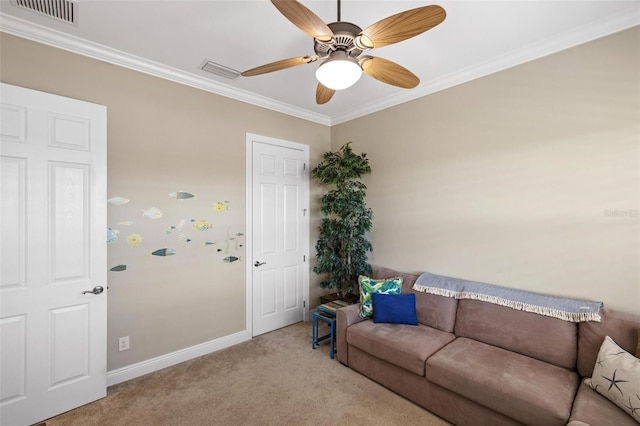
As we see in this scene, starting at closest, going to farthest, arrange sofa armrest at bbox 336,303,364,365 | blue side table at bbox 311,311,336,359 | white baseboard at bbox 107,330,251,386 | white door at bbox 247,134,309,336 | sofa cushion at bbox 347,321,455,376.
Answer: sofa cushion at bbox 347,321,455,376 → white baseboard at bbox 107,330,251,386 → sofa armrest at bbox 336,303,364,365 → blue side table at bbox 311,311,336,359 → white door at bbox 247,134,309,336

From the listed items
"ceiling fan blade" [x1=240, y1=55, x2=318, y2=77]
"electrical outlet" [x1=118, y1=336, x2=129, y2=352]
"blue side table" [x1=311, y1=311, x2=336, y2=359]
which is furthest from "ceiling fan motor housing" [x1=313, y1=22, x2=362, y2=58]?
"electrical outlet" [x1=118, y1=336, x2=129, y2=352]

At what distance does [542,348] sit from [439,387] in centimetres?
79

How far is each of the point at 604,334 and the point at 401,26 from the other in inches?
90.2

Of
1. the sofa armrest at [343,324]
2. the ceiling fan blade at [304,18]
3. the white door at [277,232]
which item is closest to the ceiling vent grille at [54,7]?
the ceiling fan blade at [304,18]

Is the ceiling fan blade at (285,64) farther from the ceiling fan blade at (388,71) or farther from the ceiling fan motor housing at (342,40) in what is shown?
the ceiling fan blade at (388,71)

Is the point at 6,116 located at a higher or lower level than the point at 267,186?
higher

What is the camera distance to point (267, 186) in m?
3.55

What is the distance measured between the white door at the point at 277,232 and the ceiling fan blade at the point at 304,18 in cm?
207

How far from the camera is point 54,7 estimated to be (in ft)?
6.31

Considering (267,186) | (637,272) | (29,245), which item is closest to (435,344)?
(637,272)

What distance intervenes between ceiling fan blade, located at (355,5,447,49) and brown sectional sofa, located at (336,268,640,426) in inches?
82.9

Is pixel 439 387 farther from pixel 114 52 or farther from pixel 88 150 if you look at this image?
pixel 114 52

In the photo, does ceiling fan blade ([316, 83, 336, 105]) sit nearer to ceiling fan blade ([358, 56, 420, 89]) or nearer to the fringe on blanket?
ceiling fan blade ([358, 56, 420, 89])

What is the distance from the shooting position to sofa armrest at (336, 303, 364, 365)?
2778 mm
